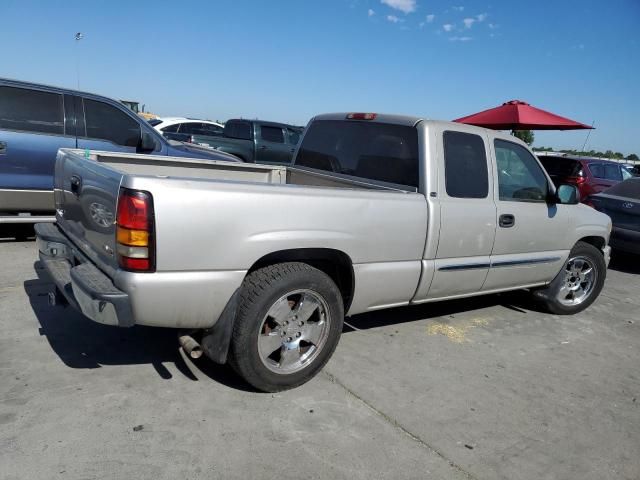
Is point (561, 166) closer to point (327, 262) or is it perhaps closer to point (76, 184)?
point (327, 262)

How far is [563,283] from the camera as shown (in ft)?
16.8

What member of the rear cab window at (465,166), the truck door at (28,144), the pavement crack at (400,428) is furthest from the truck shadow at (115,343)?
the truck door at (28,144)

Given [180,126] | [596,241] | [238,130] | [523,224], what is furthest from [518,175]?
[180,126]

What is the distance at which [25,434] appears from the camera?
2.51 metres

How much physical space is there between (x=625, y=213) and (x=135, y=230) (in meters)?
7.65

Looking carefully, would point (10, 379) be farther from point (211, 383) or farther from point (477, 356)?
point (477, 356)

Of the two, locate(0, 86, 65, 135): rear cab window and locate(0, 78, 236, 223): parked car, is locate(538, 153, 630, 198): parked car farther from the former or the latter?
locate(0, 86, 65, 135): rear cab window

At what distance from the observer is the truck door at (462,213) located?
372cm

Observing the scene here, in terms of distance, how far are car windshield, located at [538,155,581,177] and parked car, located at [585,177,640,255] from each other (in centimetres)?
289

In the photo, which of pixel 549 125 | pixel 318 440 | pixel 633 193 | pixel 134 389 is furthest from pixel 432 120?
pixel 549 125

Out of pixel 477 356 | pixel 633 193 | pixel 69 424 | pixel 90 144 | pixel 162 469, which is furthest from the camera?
pixel 633 193

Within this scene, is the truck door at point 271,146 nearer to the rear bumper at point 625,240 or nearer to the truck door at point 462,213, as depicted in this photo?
the rear bumper at point 625,240

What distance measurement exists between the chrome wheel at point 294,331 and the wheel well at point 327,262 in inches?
8.7

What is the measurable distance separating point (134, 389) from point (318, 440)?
1165 mm
